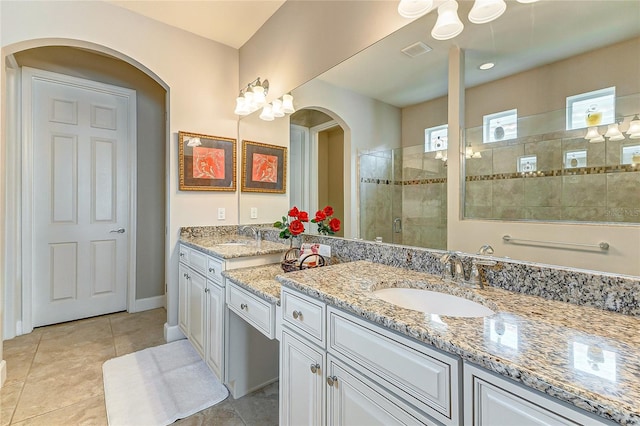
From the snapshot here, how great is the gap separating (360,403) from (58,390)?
6.92ft

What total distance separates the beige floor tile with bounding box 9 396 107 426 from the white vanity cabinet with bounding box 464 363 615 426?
191cm

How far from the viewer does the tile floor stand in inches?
63.9

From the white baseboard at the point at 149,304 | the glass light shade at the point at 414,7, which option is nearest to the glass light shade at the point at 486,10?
the glass light shade at the point at 414,7

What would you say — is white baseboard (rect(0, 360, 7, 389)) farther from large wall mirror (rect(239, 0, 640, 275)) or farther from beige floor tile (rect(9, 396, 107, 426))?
large wall mirror (rect(239, 0, 640, 275))

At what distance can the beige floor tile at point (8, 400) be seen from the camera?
63.3 inches

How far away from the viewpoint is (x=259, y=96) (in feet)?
8.16

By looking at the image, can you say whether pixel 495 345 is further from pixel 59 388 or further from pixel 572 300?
pixel 59 388

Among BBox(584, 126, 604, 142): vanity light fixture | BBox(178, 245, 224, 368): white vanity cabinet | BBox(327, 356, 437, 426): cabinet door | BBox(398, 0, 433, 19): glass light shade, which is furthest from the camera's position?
BBox(178, 245, 224, 368): white vanity cabinet

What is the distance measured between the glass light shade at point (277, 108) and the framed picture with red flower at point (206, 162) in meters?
0.64

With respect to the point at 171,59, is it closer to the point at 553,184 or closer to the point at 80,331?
the point at 80,331

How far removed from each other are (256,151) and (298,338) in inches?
79.1

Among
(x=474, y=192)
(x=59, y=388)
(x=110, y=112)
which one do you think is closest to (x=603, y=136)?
(x=474, y=192)

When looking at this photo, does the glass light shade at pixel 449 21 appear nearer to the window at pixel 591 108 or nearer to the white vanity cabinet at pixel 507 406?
the window at pixel 591 108

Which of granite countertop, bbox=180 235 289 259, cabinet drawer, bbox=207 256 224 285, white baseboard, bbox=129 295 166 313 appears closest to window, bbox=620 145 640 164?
granite countertop, bbox=180 235 289 259
